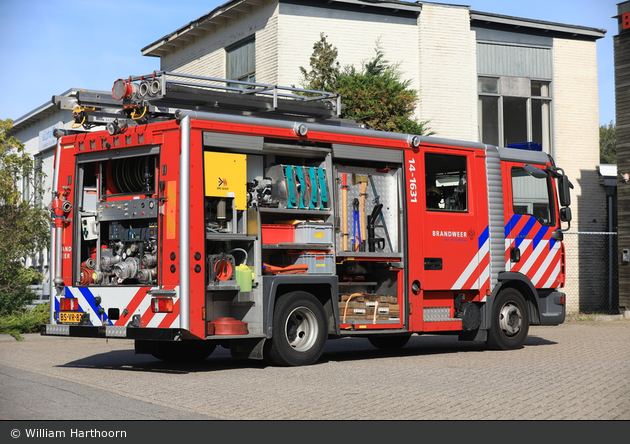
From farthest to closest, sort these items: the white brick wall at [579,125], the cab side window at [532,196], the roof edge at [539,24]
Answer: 1. the white brick wall at [579,125]
2. the roof edge at [539,24]
3. the cab side window at [532,196]

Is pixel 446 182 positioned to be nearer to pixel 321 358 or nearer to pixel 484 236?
pixel 484 236

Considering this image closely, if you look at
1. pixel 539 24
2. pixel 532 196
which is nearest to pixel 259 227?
pixel 532 196

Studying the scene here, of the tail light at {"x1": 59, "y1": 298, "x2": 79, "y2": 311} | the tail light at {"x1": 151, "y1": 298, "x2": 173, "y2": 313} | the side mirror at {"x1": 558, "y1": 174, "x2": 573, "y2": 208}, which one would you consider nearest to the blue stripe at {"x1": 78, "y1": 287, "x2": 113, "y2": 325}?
the tail light at {"x1": 59, "y1": 298, "x2": 79, "y2": 311}

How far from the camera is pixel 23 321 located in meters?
16.7

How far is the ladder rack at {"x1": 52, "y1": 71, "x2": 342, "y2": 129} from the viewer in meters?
10.3

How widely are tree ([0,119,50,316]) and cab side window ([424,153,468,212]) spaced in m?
9.57

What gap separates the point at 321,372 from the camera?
10.2m

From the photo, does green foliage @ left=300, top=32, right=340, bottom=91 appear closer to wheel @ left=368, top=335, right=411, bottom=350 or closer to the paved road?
wheel @ left=368, top=335, right=411, bottom=350

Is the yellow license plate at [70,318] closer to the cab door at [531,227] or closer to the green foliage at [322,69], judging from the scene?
the cab door at [531,227]

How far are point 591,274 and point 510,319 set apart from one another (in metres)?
12.9

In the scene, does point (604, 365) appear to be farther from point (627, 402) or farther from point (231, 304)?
point (231, 304)

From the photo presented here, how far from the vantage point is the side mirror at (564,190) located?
547 inches

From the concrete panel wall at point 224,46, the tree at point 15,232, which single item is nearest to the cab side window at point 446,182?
the tree at point 15,232
